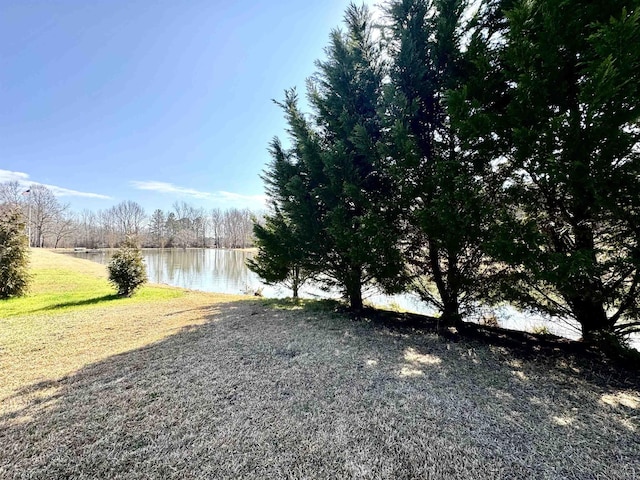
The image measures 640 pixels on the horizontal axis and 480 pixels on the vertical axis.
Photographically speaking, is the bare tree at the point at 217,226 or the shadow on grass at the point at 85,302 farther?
the bare tree at the point at 217,226

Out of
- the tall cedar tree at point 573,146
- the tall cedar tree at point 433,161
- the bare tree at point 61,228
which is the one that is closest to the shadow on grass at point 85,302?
the tall cedar tree at point 433,161

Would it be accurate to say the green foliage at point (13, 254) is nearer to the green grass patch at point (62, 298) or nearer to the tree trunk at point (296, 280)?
the green grass patch at point (62, 298)

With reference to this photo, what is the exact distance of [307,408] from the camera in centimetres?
248

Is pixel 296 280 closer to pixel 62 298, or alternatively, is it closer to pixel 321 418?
pixel 321 418

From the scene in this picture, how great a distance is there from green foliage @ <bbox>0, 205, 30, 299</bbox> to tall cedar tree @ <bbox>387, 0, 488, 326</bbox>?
11.7m

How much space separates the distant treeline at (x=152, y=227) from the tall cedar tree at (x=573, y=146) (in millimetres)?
42721

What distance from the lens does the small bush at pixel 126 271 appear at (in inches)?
340

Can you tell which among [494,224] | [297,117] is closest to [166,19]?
[297,117]

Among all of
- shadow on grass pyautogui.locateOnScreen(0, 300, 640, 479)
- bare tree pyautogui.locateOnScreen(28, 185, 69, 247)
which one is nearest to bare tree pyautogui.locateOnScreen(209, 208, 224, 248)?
bare tree pyautogui.locateOnScreen(28, 185, 69, 247)

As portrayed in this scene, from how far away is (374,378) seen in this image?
10.2 feet

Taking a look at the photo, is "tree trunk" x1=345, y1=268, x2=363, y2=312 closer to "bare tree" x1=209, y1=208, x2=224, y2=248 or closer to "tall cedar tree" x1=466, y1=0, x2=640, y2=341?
"tall cedar tree" x1=466, y1=0, x2=640, y2=341

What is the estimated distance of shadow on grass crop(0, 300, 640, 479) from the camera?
1827 millimetres

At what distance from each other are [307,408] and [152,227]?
203 ft

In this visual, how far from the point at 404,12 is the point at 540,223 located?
4.18 metres
